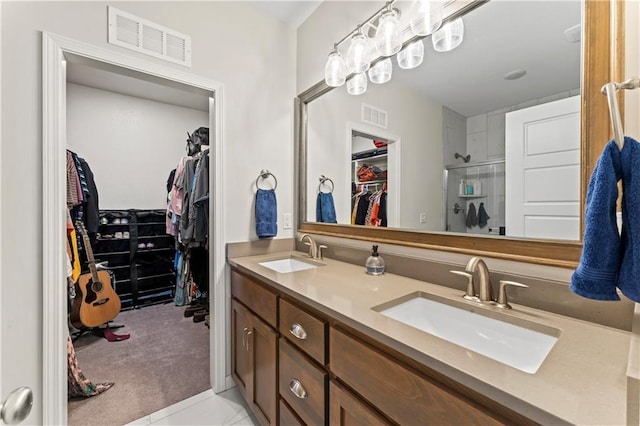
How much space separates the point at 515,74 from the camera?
3.36ft

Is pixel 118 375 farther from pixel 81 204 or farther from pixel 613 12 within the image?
pixel 613 12

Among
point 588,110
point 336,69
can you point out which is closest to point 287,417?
point 588,110

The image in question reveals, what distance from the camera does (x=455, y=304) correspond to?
99cm

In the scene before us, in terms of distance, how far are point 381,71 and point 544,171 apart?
98 centimetres

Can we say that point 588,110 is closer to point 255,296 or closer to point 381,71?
point 381,71

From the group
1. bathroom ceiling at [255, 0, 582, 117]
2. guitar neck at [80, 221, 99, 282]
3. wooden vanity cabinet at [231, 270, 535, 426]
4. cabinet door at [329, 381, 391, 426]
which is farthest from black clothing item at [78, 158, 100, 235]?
bathroom ceiling at [255, 0, 582, 117]

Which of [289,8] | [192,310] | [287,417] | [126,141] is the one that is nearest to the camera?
[287,417]

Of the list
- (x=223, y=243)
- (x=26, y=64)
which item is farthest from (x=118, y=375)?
(x=26, y=64)

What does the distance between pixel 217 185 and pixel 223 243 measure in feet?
1.28

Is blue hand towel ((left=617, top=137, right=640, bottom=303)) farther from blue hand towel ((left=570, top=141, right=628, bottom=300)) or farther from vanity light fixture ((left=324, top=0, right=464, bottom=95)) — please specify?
vanity light fixture ((left=324, top=0, right=464, bottom=95))

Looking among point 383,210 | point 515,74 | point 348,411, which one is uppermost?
point 515,74

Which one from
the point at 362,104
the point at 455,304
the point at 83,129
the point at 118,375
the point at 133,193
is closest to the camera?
the point at 455,304

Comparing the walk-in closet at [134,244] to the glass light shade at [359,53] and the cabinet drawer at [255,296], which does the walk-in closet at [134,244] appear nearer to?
the cabinet drawer at [255,296]

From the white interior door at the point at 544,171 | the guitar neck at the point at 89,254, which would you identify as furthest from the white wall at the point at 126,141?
the white interior door at the point at 544,171
